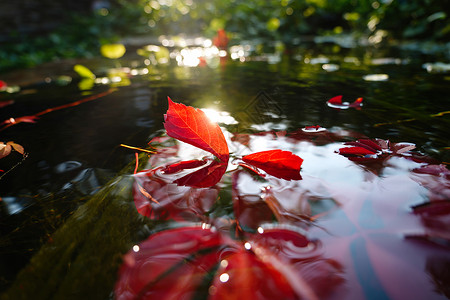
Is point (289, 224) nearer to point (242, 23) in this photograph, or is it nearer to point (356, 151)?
point (356, 151)

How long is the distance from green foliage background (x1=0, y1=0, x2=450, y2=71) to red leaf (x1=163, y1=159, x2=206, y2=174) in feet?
11.0

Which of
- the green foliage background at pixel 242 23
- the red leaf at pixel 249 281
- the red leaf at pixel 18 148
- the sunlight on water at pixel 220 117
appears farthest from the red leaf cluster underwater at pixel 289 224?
the green foliage background at pixel 242 23

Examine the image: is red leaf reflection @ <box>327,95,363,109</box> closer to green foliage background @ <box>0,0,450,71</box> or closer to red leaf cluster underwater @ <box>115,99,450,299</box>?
red leaf cluster underwater @ <box>115,99,450,299</box>

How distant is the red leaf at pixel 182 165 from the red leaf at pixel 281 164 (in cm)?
15

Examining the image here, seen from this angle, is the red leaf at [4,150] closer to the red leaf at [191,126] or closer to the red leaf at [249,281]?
the red leaf at [191,126]

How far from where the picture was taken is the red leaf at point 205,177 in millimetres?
607

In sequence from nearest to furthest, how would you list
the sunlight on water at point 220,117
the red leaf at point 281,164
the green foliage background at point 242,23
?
the red leaf at point 281,164 → the sunlight on water at point 220,117 → the green foliage background at point 242,23

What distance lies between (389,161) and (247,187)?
36 cm

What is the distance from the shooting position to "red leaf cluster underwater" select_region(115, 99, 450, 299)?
1.25ft

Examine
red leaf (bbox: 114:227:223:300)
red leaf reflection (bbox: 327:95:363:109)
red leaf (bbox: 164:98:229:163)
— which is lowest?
red leaf reflection (bbox: 327:95:363:109)

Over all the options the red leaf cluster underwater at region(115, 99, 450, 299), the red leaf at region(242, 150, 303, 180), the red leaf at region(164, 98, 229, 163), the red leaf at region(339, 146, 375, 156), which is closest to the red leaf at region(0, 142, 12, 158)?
the red leaf cluster underwater at region(115, 99, 450, 299)

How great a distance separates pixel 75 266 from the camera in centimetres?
43

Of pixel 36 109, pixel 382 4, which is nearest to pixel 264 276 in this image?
pixel 36 109

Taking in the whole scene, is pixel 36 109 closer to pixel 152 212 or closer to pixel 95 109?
pixel 95 109
